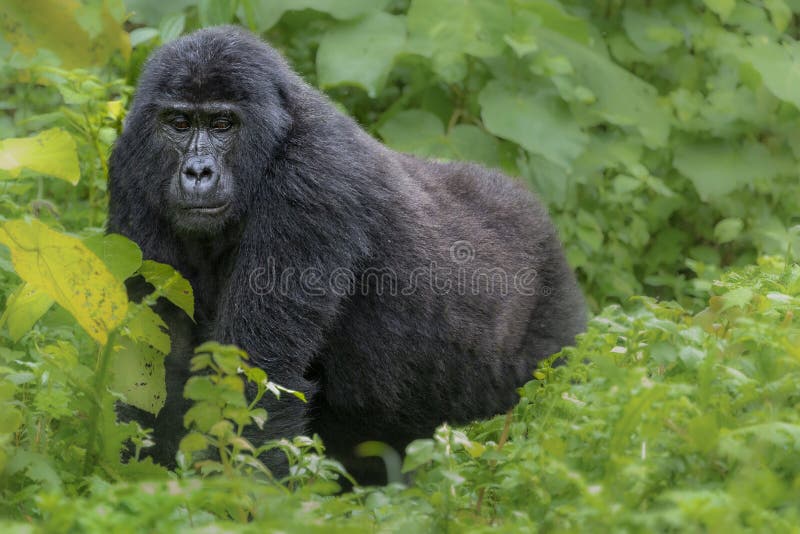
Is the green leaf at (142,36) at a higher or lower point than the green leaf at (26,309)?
higher

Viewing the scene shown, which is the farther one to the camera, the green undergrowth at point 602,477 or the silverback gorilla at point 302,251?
the silverback gorilla at point 302,251

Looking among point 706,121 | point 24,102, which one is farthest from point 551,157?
point 24,102

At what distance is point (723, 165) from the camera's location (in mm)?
7047

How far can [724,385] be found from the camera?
9.32 feet

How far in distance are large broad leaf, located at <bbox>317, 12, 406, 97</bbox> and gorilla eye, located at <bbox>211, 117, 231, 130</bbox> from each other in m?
1.95

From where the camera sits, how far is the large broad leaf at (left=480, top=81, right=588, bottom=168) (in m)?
6.22

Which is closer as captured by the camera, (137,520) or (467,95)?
(137,520)

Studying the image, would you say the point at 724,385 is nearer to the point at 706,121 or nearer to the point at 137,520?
the point at 137,520

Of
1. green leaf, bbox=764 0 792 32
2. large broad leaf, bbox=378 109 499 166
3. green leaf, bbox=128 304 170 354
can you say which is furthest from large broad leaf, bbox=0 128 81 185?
green leaf, bbox=764 0 792 32

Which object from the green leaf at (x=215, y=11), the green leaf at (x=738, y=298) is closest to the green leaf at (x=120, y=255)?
the green leaf at (x=738, y=298)

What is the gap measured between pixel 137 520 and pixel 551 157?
4350mm

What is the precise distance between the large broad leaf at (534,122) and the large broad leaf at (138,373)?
3.17 meters

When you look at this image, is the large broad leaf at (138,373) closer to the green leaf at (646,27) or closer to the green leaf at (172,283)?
the green leaf at (172,283)

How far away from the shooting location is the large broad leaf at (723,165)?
22.8 ft
